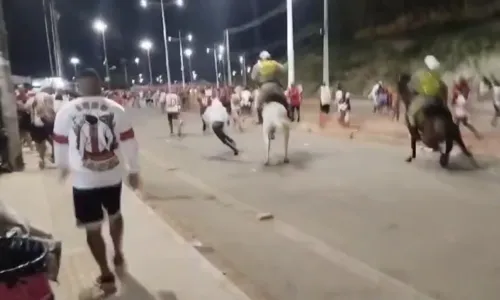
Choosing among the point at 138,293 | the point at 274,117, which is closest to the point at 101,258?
the point at 138,293

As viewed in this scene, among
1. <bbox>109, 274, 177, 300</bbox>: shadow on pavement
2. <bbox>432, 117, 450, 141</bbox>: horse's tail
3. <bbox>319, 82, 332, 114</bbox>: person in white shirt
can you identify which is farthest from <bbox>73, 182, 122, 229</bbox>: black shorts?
<bbox>319, 82, 332, 114</bbox>: person in white shirt

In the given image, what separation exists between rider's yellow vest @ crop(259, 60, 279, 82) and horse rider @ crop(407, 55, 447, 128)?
2.87m

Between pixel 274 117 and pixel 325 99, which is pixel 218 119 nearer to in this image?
pixel 274 117

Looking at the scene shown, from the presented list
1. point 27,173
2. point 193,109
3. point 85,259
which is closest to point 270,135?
point 27,173

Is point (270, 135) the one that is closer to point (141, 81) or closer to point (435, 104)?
point (435, 104)

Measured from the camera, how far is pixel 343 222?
29.3 feet

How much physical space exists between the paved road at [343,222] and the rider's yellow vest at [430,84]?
142 cm

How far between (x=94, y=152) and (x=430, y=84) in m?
8.77

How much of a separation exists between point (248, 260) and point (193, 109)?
1562 inches

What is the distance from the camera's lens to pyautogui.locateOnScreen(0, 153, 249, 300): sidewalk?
5688mm

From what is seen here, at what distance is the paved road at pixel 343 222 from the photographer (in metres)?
6.59

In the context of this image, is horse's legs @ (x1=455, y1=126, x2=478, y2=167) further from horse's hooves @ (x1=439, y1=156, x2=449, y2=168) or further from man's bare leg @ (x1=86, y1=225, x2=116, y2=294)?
man's bare leg @ (x1=86, y1=225, x2=116, y2=294)

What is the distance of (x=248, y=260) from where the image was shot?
24.7 feet

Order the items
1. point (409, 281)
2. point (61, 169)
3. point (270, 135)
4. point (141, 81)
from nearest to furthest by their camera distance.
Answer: point (61, 169) < point (409, 281) < point (270, 135) < point (141, 81)
